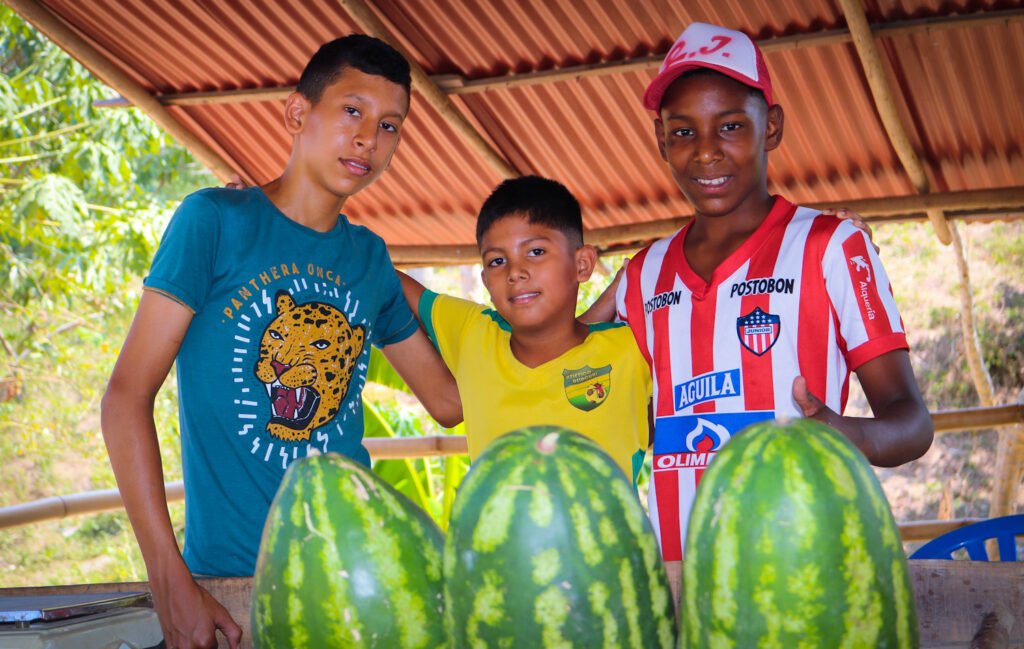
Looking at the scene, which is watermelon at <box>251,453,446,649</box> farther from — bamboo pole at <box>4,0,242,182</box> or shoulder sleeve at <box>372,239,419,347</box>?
bamboo pole at <box>4,0,242,182</box>

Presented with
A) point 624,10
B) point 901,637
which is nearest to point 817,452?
point 901,637

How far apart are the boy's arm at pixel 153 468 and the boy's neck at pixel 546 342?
0.98 m

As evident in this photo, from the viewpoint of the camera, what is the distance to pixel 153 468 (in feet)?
5.65

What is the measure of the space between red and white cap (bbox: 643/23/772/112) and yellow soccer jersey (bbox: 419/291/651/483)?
2.16 ft

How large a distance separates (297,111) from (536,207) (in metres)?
0.69

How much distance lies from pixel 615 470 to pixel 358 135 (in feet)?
5.26

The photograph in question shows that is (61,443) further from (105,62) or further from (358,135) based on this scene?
(358,135)

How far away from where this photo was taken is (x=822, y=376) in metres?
2.18

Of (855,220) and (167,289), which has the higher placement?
(855,220)

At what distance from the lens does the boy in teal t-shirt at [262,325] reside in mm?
1866

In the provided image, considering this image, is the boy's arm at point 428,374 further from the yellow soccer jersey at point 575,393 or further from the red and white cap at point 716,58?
the red and white cap at point 716,58

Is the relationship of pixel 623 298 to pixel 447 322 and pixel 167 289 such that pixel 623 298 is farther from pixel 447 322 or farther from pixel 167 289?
pixel 167 289

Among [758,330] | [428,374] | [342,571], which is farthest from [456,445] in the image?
[342,571]

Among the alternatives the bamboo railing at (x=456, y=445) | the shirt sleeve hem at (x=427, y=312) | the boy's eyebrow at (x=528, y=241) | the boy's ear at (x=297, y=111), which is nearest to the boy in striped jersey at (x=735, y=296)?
the boy's eyebrow at (x=528, y=241)
